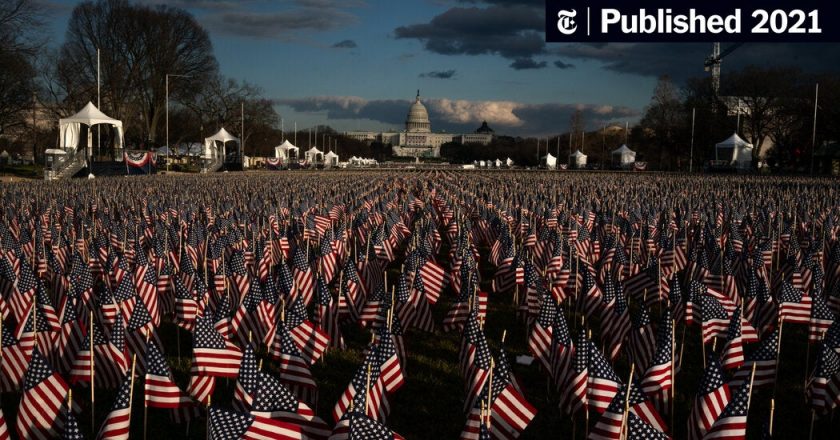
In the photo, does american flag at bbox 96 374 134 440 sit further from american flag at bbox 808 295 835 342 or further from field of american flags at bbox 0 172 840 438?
american flag at bbox 808 295 835 342

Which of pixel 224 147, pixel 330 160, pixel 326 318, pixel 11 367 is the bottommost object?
pixel 11 367

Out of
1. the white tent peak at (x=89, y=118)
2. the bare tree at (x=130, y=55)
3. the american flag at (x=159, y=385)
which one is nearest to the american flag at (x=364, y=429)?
the american flag at (x=159, y=385)

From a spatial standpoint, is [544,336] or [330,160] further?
[330,160]

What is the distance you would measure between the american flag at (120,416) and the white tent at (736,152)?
69.8 metres

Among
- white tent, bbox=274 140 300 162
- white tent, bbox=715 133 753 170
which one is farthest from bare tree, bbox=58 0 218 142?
white tent, bbox=715 133 753 170

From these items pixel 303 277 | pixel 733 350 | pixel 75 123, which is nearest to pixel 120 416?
pixel 733 350

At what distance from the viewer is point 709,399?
5902mm

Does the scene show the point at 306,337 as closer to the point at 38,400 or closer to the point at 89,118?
the point at 38,400

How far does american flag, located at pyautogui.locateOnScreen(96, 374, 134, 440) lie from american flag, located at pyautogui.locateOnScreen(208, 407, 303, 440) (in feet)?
2.72

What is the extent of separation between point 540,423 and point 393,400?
1450mm

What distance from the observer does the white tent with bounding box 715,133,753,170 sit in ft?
226

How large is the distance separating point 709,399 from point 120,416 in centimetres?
427

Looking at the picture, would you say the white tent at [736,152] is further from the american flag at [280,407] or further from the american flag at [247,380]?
the american flag at [280,407]

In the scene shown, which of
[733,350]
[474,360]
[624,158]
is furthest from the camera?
[624,158]
